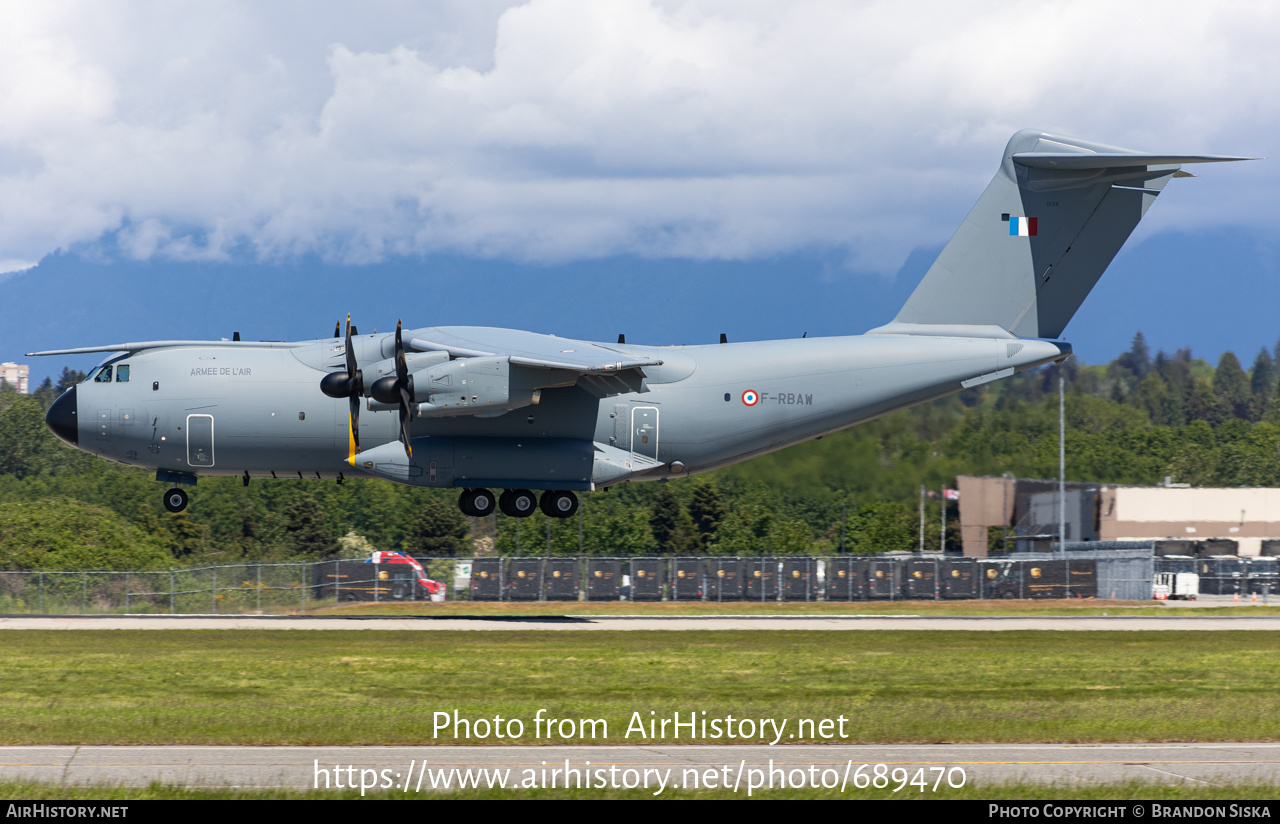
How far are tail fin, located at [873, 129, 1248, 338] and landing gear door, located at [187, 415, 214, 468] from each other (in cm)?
1781

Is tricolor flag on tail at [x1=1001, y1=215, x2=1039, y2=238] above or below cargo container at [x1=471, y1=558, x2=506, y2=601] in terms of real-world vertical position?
above

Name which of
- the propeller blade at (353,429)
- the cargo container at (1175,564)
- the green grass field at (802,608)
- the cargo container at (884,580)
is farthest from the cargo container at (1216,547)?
the propeller blade at (353,429)

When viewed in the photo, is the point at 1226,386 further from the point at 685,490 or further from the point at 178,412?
the point at 178,412

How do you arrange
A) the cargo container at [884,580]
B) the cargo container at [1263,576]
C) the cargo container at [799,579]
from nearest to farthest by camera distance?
1. the cargo container at [799,579]
2. the cargo container at [884,580]
3. the cargo container at [1263,576]

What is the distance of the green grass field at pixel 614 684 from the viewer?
18.8 meters

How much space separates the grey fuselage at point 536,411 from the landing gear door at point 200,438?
2.0 inches

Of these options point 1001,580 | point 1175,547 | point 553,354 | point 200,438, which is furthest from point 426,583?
point 1175,547

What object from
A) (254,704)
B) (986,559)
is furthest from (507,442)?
(986,559)

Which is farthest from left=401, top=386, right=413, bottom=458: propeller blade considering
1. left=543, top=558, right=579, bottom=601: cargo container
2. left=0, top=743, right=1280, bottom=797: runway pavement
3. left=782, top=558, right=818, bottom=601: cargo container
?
left=782, top=558, right=818, bottom=601: cargo container

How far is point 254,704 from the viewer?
20.9 m

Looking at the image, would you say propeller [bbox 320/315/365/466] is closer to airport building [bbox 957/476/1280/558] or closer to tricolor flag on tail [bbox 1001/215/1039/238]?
tricolor flag on tail [bbox 1001/215/1039/238]

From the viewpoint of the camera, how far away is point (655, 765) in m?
15.5

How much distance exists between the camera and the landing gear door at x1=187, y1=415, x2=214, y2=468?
3206cm

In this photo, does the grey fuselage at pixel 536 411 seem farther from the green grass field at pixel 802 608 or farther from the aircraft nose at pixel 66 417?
the green grass field at pixel 802 608
